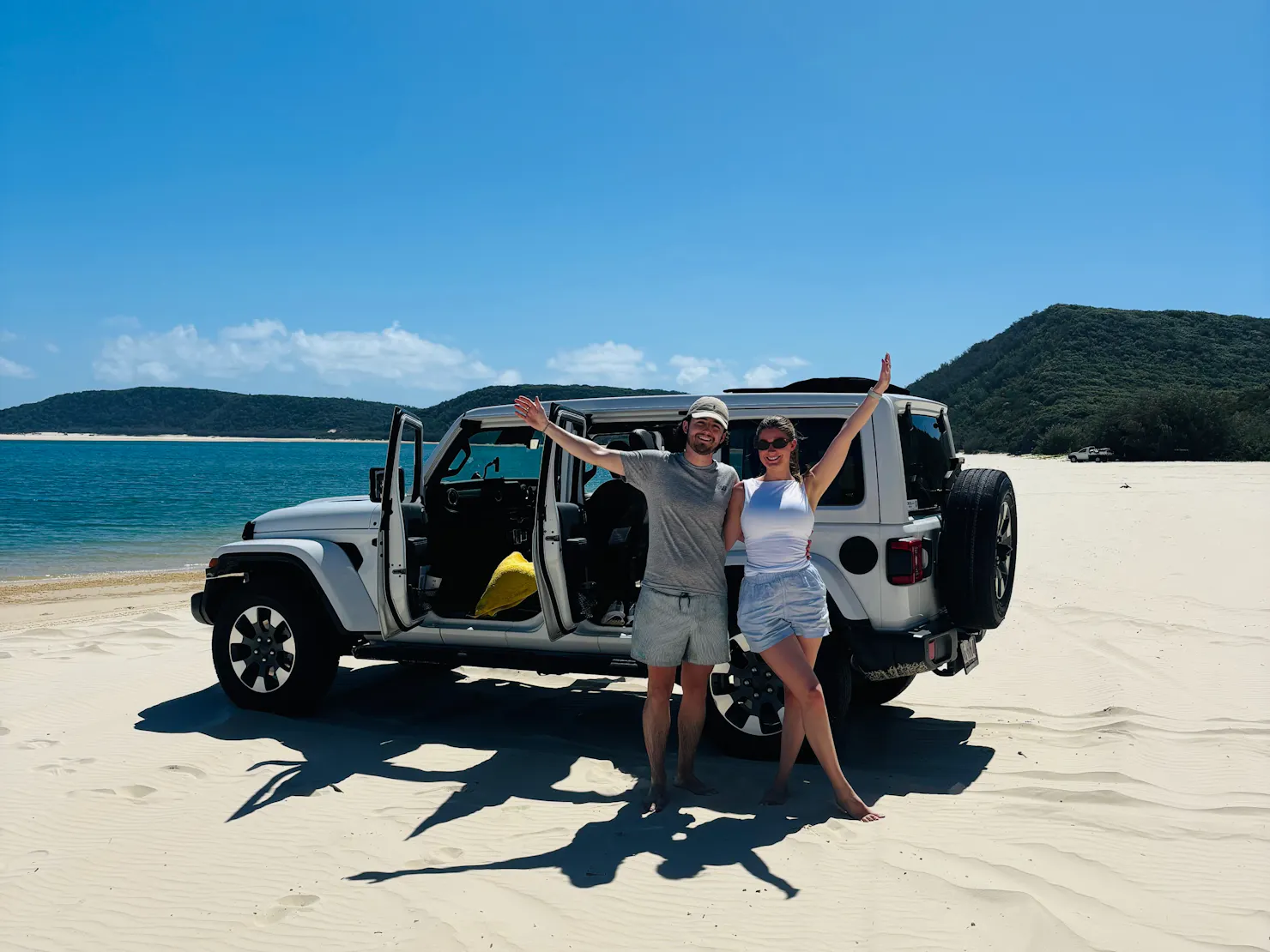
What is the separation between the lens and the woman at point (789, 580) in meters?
4.29

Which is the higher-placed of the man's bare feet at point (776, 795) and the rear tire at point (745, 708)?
the rear tire at point (745, 708)

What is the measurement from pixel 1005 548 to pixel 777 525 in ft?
6.24

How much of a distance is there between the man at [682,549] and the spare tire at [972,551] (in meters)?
1.41

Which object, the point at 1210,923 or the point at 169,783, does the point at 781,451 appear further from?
the point at 169,783

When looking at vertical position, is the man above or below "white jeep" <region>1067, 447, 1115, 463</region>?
below

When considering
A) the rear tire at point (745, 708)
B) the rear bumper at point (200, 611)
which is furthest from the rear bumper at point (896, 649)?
the rear bumper at point (200, 611)

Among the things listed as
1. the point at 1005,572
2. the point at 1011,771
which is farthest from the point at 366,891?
the point at 1005,572

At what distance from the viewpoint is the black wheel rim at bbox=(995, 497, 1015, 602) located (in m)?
5.23

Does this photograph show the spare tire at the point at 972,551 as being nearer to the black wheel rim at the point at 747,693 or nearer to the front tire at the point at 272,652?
the black wheel rim at the point at 747,693

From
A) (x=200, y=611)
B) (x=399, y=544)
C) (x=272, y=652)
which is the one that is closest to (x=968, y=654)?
(x=399, y=544)

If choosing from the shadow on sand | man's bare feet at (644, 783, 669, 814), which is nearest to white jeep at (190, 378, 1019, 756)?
the shadow on sand

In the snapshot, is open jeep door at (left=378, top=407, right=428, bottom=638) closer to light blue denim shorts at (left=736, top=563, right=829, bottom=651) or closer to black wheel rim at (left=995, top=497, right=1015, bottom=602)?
light blue denim shorts at (left=736, top=563, right=829, bottom=651)

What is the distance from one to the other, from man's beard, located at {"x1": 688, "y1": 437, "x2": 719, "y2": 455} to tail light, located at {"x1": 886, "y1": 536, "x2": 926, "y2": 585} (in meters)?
1.15

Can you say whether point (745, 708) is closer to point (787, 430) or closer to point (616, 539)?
point (616, 539)
